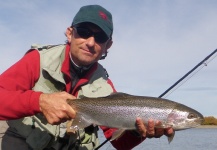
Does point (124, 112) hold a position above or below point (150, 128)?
above

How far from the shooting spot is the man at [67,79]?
502 centimetres

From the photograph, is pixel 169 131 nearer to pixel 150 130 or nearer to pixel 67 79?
pixel 150 130

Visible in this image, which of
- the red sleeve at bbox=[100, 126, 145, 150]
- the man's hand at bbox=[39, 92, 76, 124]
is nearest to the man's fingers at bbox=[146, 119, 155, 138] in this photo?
the red sleeve at bbox=[100, 126, 145, 150]

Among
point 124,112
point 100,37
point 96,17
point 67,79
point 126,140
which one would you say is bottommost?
point 126,140

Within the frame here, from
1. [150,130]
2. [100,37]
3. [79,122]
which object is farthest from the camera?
[100,37]

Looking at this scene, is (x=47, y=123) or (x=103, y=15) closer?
(x=47, y=123)

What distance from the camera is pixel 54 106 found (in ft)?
13.5

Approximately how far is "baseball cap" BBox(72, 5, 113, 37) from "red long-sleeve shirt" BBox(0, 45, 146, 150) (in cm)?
50

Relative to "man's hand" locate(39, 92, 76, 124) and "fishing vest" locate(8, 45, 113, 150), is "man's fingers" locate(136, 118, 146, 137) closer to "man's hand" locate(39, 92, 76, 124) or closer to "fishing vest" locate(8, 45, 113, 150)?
"fishing vest" locate(8, 45, 113, 150)

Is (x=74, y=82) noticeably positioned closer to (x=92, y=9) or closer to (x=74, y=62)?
(x=74, y=62)

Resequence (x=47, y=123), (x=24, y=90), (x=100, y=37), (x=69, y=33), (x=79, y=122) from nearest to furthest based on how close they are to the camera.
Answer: (x=79, y=122), (x=24, y=90), (x=47, y=123), (x=100, y=37), (x=69, y=33)

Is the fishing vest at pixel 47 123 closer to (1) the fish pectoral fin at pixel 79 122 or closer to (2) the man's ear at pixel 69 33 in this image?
(2) the man's ear at pixel 69 33

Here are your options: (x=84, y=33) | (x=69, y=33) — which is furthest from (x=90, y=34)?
(x=69, y=33)

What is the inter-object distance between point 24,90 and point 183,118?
203 cm
